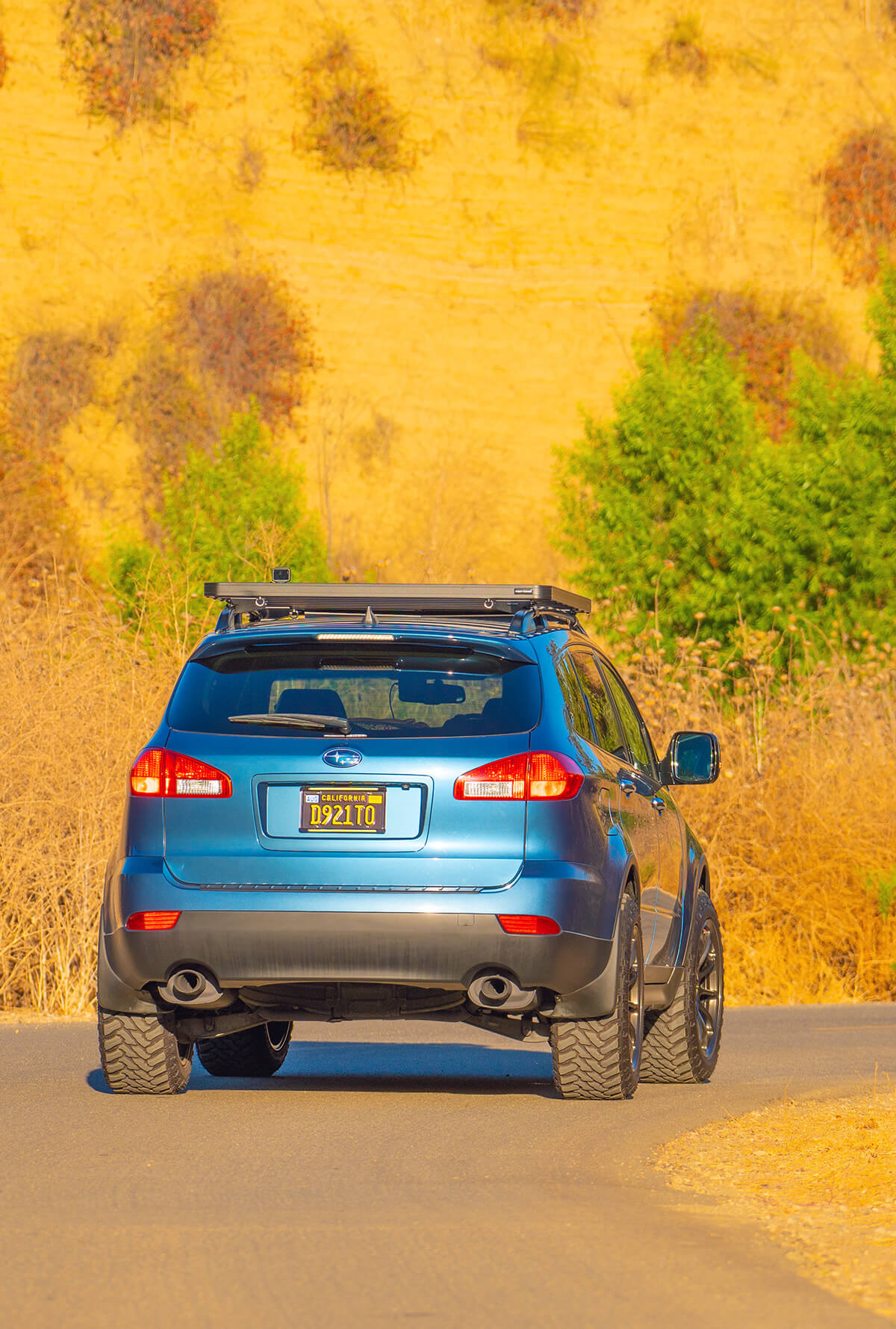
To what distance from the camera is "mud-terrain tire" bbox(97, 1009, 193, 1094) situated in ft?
30.2

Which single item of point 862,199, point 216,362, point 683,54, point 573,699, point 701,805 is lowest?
point 701,805

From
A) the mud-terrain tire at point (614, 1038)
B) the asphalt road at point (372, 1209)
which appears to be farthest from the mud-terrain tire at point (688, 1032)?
the mud-terrain tire at point (614, 1038)

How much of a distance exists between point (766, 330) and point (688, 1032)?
43968 mm

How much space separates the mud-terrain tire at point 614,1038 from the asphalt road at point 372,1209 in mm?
129

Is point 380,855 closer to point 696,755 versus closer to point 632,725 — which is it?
point 696,755

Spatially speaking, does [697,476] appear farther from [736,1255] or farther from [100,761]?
[736,1255]

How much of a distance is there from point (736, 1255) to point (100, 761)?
9258 mm

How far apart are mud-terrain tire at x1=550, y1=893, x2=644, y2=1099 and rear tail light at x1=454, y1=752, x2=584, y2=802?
0.70m

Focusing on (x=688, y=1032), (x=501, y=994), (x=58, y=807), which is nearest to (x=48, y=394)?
(x=58, y=807)

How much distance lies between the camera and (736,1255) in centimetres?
610

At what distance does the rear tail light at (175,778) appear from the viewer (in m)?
8.61

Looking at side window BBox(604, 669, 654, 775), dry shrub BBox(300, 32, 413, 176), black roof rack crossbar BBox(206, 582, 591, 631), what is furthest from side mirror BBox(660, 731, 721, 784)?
dry shrub BBox(300, 32, 413, 176)

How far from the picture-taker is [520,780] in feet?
27.8

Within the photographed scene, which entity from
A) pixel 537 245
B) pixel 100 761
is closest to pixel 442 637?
pixel 100 761
